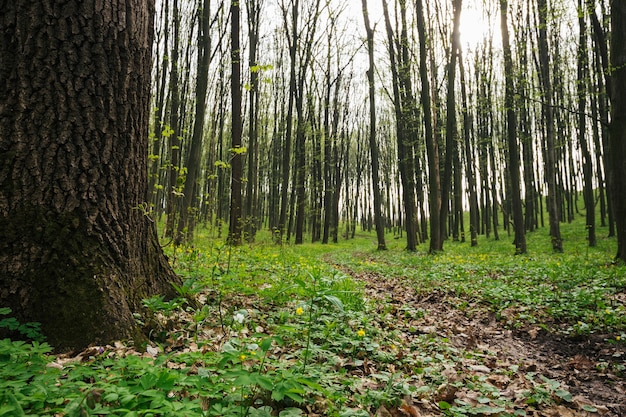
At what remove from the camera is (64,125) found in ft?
7.93

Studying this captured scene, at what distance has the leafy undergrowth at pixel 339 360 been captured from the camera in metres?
1.61

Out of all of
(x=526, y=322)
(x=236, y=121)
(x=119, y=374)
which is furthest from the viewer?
(x=236, y=121)

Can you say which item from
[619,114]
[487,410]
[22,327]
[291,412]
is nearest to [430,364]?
[487,410]

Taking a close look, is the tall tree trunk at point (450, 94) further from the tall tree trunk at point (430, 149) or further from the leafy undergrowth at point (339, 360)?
the leafy undergrowth at point (339, 360)

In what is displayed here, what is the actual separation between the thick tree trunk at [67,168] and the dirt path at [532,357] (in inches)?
90.7

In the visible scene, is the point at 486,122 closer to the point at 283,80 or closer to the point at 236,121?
the point at 283,80

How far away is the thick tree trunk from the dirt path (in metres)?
2.30

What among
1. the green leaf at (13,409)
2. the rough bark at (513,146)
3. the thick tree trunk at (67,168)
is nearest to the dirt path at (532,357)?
the green leaf at (13,409)

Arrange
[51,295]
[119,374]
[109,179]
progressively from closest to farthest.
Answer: [119,374]
[51,295]
[109,179]

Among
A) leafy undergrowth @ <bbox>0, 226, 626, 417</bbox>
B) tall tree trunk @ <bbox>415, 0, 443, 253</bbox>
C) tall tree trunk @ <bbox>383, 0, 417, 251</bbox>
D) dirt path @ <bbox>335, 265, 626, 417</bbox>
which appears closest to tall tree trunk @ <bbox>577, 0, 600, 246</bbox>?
tall tree trunk @ <bbox>415, 0, 443, 253</bbox>

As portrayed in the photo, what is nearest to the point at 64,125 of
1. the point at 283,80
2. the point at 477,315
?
the point at 477,315

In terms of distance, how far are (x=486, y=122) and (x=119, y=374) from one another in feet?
92.6

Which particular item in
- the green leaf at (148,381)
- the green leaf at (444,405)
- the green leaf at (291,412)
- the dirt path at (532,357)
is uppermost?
the green leaf at (148,381)

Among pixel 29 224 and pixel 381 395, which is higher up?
pixel 29 224
